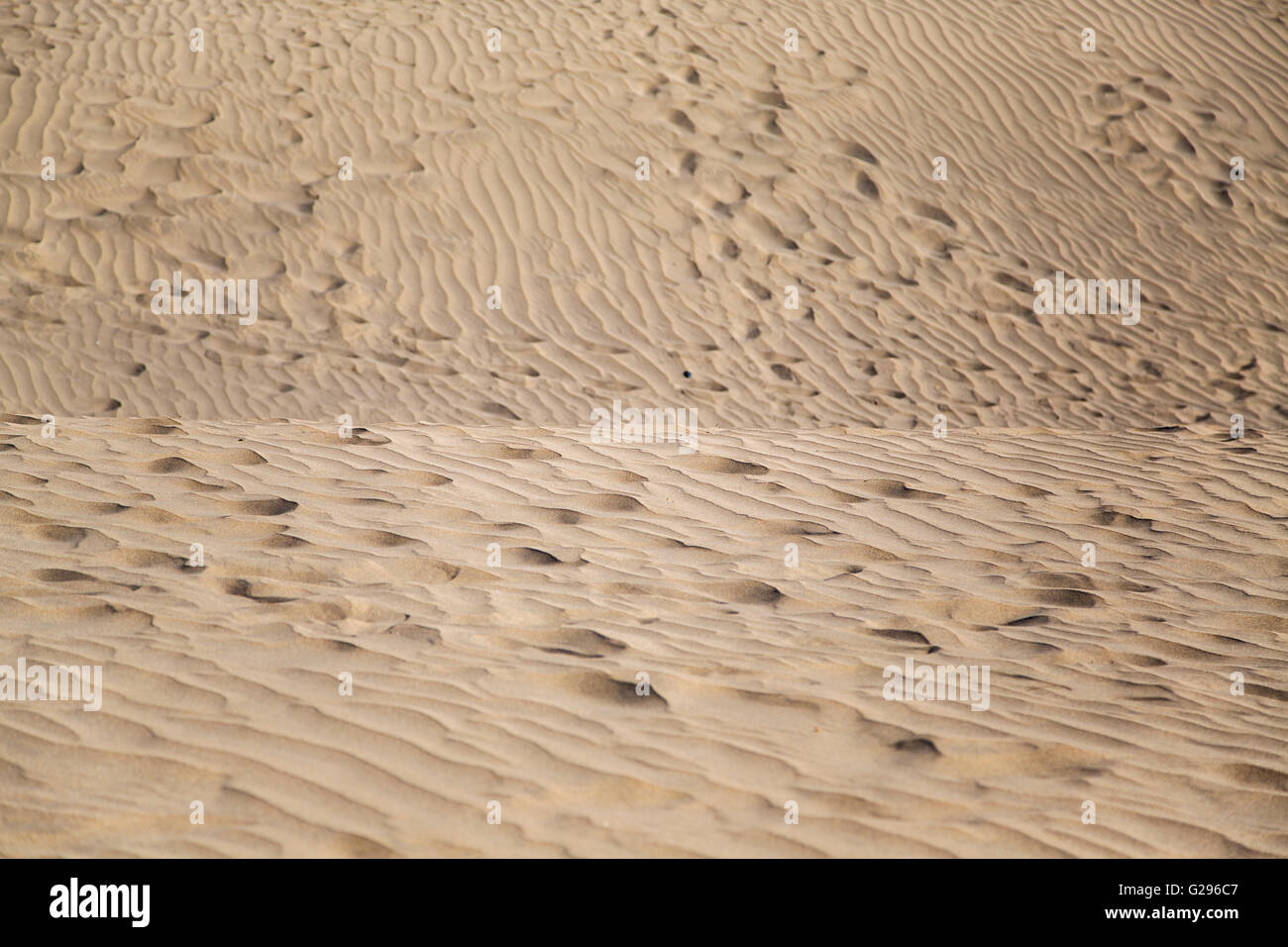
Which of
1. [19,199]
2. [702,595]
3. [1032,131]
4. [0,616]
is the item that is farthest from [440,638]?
[1032,131]

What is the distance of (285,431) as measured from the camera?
569 centimetres

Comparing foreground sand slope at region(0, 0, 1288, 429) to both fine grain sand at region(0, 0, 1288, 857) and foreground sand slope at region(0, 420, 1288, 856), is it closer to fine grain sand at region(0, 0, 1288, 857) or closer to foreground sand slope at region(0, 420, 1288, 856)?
fine grain sand at region(0, 0, 1288, 857)

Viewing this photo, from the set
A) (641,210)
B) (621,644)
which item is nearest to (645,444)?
(621,644)

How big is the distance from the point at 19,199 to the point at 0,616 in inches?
267

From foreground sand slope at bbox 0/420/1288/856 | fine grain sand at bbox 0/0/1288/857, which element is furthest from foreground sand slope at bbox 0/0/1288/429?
foreground sand slope at bbox 0/420/1288/856

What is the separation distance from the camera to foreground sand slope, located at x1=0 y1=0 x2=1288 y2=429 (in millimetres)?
8203

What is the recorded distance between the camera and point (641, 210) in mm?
9594

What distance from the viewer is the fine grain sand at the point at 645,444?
2893mm

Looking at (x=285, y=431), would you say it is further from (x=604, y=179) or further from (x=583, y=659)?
(x=604, y=179)

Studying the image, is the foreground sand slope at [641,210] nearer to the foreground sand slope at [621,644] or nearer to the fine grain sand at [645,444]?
the fine grain sand at [645,444]

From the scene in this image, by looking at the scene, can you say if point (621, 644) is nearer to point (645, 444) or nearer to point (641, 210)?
point (645, 444)

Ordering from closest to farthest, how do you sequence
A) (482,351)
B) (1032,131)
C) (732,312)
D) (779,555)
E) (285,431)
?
(779,555)
(285,431)
(482,351)
(732,312)
(1032,131)

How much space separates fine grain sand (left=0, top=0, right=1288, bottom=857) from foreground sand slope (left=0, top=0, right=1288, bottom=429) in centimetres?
5

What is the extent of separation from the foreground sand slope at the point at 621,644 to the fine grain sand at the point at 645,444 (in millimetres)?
22
